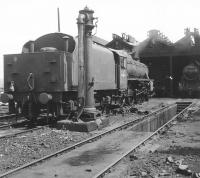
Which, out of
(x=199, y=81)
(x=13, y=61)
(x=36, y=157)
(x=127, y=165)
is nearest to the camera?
(x=127, y=165)

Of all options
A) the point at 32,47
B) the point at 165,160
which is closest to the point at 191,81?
the point at 32,47

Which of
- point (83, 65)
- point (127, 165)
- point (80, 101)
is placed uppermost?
point (83, 65)

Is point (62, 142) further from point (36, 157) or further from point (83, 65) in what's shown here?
point (83, 65)

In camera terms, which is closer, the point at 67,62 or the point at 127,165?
the point at 127,165

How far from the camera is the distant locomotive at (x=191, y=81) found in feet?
107

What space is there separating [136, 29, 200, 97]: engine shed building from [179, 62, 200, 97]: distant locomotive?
4.00 feet

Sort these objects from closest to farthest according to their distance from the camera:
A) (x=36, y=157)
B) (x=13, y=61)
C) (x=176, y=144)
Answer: (x=36, y=157) → (x=176, y=144) → (x=13, y=61)

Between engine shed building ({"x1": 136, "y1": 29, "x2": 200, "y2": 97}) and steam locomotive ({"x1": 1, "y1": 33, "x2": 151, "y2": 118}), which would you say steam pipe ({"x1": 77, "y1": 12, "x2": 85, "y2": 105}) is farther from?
engine shed building ({"x1": 136, "y1": 29, "x2": 200, "y2": 97})

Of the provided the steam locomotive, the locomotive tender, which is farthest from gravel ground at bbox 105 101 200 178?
the steam locomotive

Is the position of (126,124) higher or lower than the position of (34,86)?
lower

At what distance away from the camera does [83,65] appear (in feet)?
37.6

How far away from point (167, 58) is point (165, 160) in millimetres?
30576

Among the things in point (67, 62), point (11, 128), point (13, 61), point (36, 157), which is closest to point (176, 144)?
point (36, 157)

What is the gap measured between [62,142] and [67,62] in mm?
3562
